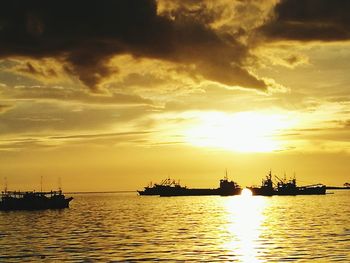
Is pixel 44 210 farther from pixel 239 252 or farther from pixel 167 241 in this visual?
pixel 239 252

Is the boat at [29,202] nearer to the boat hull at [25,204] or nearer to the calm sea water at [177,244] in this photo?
the boat hull at [25,204]

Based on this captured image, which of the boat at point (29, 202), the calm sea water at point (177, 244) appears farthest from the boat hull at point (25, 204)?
the calm sea water at point (177, 244)

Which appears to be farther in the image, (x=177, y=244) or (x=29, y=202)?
(x=29, y=202)

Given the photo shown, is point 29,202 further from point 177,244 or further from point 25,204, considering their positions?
point 177,244

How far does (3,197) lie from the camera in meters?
180

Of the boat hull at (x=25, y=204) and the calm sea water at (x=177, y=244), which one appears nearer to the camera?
the calm sea water at (x=177, y=244)

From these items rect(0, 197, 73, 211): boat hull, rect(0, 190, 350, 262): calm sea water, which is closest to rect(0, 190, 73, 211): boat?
rect(0, 197, 73, 211): boat hull

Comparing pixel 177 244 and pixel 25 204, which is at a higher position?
pixel 25 204

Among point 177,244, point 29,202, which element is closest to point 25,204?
point 29,202

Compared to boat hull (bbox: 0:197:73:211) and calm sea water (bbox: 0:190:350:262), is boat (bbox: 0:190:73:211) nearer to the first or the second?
boat hull (bbox: 0:197:73:211)

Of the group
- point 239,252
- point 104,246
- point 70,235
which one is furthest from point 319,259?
point 70,235

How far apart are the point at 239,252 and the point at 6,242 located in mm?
36803

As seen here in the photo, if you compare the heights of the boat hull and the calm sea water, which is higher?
the boat hull

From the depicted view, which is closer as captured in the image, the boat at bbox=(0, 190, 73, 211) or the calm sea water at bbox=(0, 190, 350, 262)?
the calm sea water at bbox=(0, 190, 350, 262)
